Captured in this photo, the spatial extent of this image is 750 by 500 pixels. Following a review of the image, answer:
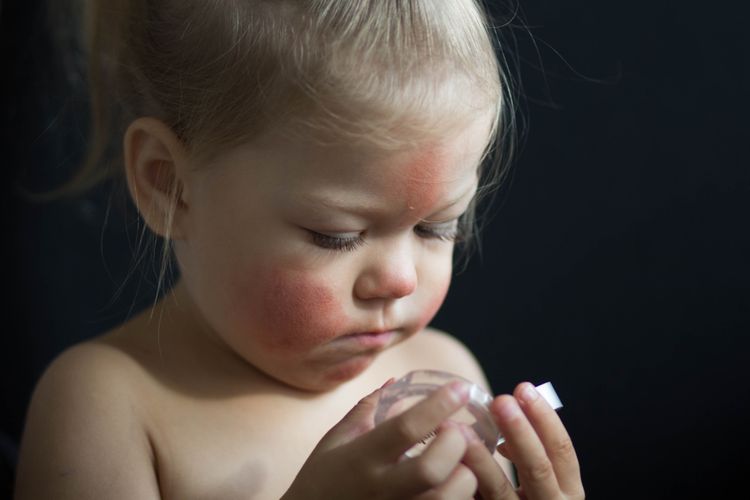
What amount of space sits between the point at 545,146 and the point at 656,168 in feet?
0.47

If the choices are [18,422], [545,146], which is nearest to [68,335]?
[18,422]

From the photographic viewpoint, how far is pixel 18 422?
4.59 feet

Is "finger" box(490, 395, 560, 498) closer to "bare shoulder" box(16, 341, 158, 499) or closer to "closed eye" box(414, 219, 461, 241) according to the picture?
"closed eye" box(414, 219, 461, 241)

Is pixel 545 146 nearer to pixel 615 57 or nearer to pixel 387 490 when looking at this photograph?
pixel 615 57

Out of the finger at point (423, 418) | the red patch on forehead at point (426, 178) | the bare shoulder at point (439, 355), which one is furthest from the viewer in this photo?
the bare shoulder at point (439, 355)

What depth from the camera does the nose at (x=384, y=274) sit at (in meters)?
0.86

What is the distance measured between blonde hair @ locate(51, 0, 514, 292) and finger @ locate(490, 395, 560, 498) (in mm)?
226

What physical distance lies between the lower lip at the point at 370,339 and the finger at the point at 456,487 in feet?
0.57

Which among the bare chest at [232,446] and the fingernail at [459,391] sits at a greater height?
the fingernail at [459,391]

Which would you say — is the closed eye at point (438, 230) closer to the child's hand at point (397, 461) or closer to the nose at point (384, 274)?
the nose at point (384, 274)

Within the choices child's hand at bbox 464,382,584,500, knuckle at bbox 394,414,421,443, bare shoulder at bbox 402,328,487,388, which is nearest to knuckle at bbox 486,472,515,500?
child's hand at bbox 464,382,584,500

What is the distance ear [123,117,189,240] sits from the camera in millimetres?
921

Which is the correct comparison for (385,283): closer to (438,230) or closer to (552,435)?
(438,230)

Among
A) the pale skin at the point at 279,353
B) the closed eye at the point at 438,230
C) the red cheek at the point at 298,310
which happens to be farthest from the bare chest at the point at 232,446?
the closed eye at the point at 438,230
